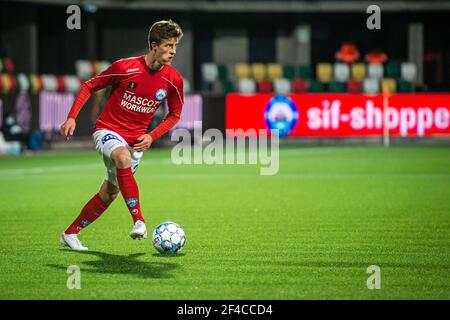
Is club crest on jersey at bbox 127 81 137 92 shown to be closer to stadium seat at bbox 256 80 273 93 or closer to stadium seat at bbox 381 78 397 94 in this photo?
stadium seat at bbox 256 80 273 93

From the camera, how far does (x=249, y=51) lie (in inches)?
1539

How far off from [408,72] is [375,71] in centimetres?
127

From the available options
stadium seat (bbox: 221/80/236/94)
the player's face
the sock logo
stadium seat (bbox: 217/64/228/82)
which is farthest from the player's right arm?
stadium seat (bbox: 217/64/228/82)

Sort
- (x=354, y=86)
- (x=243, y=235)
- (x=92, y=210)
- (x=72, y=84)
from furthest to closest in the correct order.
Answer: (x=354, y=86) < (x=72, y=84) < (x=243, y=235) < (x=92, y=210)

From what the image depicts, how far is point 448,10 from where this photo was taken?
119 ft

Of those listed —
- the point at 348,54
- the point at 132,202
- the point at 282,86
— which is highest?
the point at 348,54

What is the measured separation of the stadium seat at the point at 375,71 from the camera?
36.1m

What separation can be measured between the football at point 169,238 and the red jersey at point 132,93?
2.70 ft

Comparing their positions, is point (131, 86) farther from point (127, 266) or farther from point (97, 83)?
point (127, 266)

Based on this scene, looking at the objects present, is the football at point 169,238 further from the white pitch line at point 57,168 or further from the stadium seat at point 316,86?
the stadium seat at point 316,86

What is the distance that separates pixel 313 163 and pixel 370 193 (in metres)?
6.92

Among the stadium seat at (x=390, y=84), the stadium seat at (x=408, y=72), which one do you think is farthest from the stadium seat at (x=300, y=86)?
the stadium seat at (x=408, y=72)

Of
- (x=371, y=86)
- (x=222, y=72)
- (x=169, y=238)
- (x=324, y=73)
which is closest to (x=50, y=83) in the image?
(x=222, y=72)
